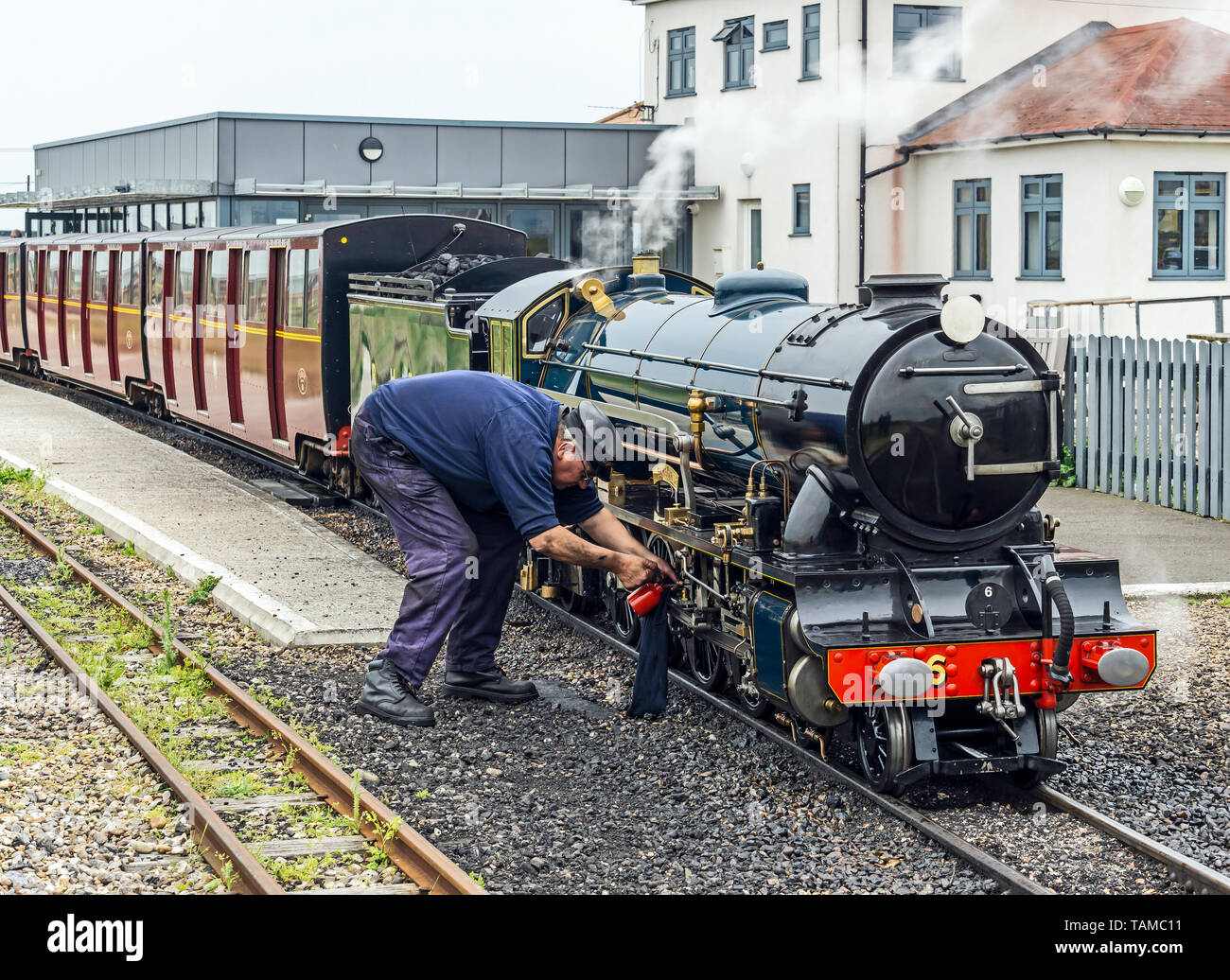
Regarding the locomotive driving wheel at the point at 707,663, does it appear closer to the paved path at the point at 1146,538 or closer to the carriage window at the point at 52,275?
the paved path at the point at 1146,538

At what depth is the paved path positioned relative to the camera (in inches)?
421

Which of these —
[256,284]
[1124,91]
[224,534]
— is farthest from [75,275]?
[1124,91]

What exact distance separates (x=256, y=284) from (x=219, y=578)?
19.3ft

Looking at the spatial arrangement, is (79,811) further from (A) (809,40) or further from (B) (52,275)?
(A) (809,40)

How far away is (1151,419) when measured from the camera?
45.3ft

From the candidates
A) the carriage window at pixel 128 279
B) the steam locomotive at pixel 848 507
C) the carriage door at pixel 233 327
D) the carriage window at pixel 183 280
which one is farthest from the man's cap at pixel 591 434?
the carriage window at pixel 128 279

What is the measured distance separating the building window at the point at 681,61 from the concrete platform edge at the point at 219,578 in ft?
60.9

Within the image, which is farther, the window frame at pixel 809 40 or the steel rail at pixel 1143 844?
the window frame at pixel 809 40

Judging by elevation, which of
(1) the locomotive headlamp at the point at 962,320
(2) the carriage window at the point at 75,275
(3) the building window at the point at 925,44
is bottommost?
(1) the locomotive headlamp at the point at 962,320

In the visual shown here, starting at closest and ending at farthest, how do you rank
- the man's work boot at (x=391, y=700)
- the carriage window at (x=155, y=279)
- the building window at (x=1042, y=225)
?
the man's work boot at (x=391, y=700), the carriage window at (x=155, y=279), the building window at (x=1042, y=225)

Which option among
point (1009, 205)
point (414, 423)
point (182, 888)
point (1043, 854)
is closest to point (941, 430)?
point (1043, 854)

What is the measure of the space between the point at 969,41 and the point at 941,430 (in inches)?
843

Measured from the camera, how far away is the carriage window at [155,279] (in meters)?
18.9

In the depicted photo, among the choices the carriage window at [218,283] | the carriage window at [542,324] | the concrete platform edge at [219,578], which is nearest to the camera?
the concrete platform edge at [219,578]
